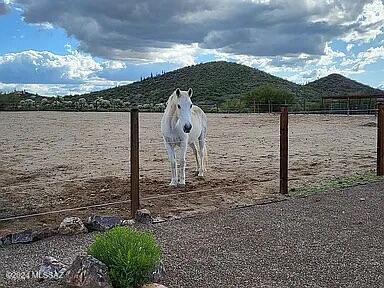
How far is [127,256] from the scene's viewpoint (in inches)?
146

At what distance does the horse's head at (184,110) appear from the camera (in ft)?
29.5

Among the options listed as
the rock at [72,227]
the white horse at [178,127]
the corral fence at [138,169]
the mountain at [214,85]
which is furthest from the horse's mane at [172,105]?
Answer: the mountain at [214,85]

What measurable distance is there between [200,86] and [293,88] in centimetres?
1329

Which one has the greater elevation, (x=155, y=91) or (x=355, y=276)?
(x=155, y=91)

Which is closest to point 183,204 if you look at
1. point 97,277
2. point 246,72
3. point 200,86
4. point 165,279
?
point 165,279

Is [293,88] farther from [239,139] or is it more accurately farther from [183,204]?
[183,204]

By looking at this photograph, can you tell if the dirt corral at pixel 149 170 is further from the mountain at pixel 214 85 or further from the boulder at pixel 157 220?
the mountain at pixel 214 85

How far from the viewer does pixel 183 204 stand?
24.7ft

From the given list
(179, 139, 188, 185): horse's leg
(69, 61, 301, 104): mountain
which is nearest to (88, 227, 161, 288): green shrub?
(179, 139, 188, 185): horse's leg

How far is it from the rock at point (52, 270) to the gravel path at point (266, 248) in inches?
4.8

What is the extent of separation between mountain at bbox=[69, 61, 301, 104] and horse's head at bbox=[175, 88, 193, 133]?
54449mm

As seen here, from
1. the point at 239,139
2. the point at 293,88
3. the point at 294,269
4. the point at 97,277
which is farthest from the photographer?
the point at 293,88

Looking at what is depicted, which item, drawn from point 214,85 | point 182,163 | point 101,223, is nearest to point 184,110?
point 182,163

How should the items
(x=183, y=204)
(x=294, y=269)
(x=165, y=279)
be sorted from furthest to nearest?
(x=183, y=204) < (x=294, y=269) < (x=165, y=279)
